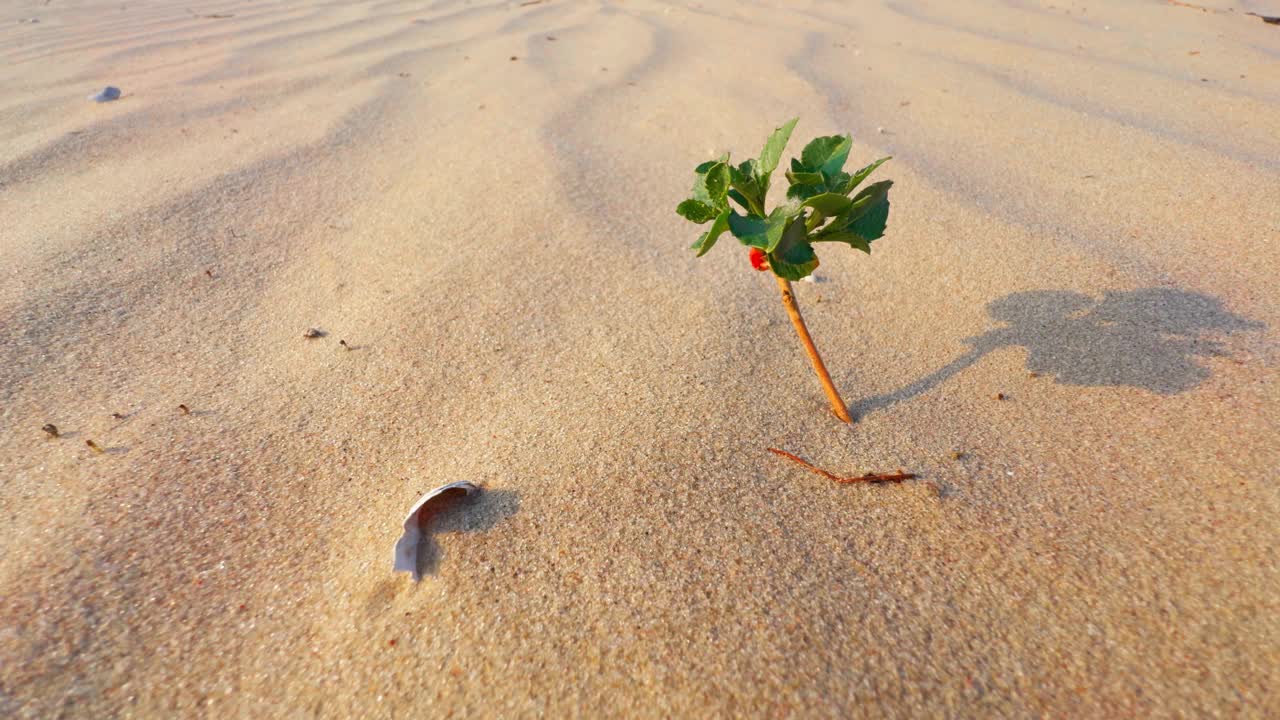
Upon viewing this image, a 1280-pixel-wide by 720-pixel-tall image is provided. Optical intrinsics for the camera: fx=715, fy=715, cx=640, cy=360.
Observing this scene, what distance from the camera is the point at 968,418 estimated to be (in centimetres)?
105

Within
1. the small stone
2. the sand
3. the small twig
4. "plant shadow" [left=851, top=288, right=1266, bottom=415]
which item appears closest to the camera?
the sand

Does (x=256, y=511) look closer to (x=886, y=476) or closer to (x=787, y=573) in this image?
(x=787, y=573)

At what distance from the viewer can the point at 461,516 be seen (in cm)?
88

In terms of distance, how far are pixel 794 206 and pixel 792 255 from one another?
0.06 m

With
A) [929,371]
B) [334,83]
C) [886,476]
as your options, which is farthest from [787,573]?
[334,83]

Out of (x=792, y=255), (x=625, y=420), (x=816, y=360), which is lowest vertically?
(x=625, y=420)

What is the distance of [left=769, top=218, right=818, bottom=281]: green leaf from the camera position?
0.80 meters

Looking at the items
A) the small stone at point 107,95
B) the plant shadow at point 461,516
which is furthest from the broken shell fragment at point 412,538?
the small stone at point 107,95

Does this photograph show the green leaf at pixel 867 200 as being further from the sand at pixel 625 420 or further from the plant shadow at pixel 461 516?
the plant shadow at pixel 461 516

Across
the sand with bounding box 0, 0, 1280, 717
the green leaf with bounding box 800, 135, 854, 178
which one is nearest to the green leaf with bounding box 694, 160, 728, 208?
the green leaf with bounding box 800, 135, 854, 178

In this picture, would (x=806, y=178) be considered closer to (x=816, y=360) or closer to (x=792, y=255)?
(x=792, y=255)

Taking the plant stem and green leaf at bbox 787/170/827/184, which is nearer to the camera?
green leaf at bbox 787/170/827/184

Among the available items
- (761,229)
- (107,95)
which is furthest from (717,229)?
(107,95)

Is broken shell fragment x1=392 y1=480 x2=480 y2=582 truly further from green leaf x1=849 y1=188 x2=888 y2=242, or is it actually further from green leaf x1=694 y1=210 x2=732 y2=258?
green leaf x1=849 y1=188 x2=888 y2=242
